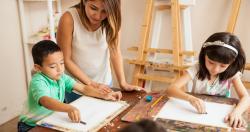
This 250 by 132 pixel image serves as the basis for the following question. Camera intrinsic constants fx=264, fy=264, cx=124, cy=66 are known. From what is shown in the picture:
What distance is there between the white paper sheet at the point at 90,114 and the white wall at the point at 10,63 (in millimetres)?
1494

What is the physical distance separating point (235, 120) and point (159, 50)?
1.33 meters

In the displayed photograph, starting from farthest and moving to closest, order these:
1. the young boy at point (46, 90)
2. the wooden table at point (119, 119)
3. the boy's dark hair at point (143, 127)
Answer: the young boy at point (46, 90) → the wooden table at point (119, 119) → the boy's dark hair at point (143, 127)

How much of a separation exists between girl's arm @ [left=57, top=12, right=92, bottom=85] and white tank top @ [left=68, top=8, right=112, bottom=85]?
0.09 ft

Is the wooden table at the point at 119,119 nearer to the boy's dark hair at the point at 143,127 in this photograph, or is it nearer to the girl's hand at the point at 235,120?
the girl's hand at the point at 235,120

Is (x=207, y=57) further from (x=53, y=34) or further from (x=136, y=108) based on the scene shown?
(x=53, y=34)

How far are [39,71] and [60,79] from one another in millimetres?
100

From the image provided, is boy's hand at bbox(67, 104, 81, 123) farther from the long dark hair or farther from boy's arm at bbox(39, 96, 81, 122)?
the long dark hair

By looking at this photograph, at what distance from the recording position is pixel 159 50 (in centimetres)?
226

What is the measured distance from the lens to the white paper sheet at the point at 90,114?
93 centimetres

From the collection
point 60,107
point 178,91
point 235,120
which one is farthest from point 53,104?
point 235,120

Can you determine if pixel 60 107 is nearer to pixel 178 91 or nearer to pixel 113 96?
pixel 113 96

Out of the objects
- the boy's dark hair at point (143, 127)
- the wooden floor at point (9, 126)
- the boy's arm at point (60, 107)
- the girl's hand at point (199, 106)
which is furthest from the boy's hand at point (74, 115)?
the wooden floor at point (9, 126)

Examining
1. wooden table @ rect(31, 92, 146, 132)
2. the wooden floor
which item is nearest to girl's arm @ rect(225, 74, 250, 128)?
wooden table @ rect(31, 92, 146, 132)

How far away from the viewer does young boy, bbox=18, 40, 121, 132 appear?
104 centimetres
